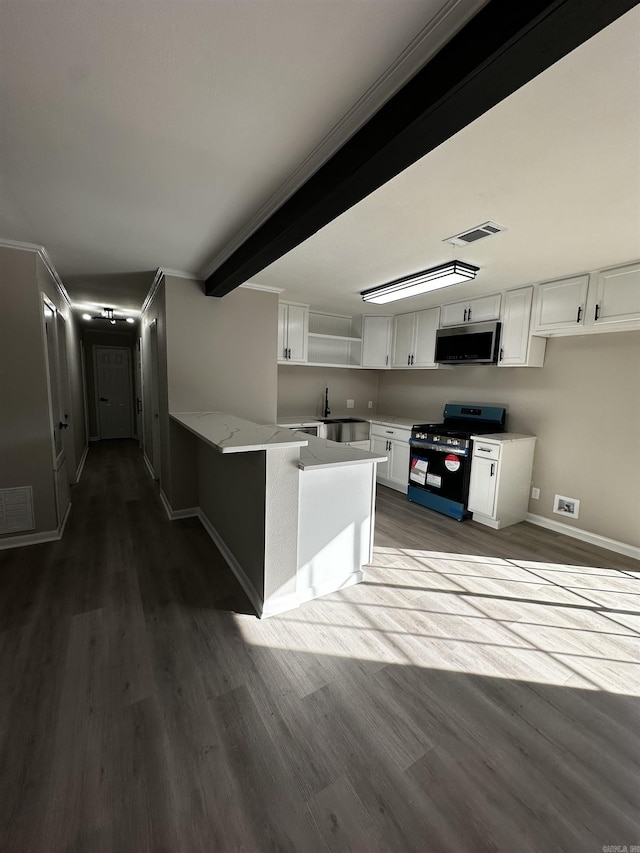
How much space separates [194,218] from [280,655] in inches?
102

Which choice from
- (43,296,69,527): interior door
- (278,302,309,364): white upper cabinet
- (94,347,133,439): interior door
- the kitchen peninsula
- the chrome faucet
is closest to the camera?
the kitchen peninsula

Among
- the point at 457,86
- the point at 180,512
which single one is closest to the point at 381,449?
the point at 180,512

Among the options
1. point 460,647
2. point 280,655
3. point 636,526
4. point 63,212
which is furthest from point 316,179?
point 636,526

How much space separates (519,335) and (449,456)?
1.43 m

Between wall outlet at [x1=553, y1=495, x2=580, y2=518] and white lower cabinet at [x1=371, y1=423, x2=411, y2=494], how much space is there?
1593 millimetres

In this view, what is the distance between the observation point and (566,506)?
3.62 meters

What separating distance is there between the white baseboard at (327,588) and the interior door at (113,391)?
6.97 meters

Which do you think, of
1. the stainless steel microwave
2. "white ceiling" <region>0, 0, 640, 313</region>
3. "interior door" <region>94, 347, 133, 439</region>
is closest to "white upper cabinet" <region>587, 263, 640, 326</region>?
"white ceiling" <region>0, 0, 640, 313</region>

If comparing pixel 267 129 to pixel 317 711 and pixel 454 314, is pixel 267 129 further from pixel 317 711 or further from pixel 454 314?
pixel 454 314

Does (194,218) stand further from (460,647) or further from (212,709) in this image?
(460,647)

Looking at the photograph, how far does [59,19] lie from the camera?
1.02 meters

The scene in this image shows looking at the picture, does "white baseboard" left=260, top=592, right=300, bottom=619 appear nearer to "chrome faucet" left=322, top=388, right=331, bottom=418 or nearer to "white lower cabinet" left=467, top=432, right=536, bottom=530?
"white lower cabinet" left=467, top=432, right=536, bottom=530

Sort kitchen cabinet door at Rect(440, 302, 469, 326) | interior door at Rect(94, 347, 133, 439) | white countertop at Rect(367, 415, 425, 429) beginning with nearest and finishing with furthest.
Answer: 1. kitchen cabinet door at Rect(440, 302, 469, 326)
2. white countertop at Rect(367, 415, 425, 429)
3. interior door at Rect(94, 347, 133, 439)

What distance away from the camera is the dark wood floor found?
1.18m
